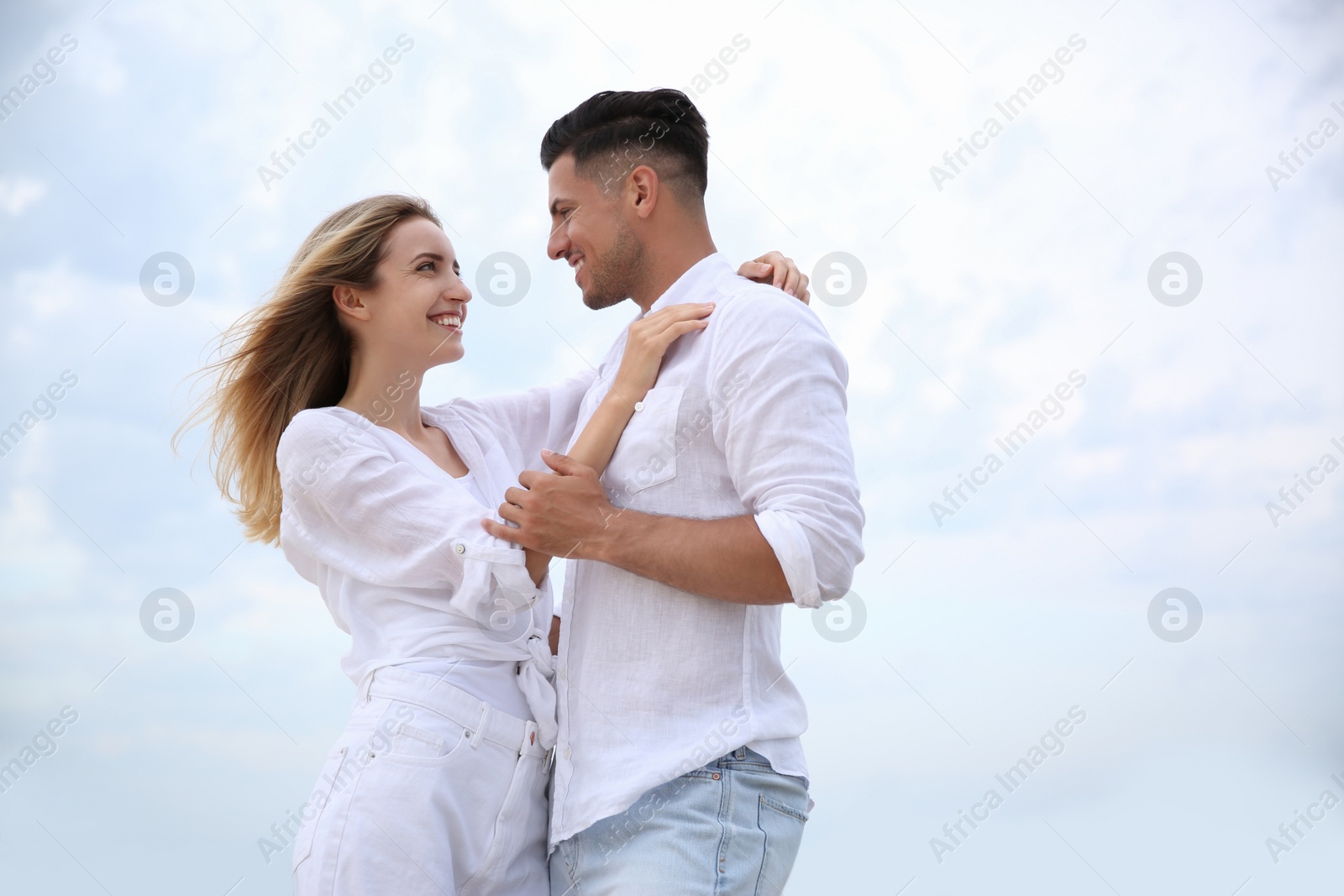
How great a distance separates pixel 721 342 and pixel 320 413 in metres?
0.99

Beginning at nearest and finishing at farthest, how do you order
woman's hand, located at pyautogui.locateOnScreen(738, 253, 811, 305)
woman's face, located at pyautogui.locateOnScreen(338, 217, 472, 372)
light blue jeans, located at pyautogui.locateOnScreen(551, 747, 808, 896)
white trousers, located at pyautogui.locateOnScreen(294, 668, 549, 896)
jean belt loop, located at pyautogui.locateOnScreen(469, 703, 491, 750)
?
light blue jeans, located at pyautogui.locateOnScreen(551, 747, 808, 896) → white trousers, located at pyautogui.locateOnScreen(294, 668, 549, 896) → jean belt loop, located at pyautogui.locateOnScreen(469, 703, 491, 750) → woman's hand, located at pyautogui.locateOnScreen(738, 253, 811, 305) → woman's face, located at pyautogui.locateOnScreen(338, 217, 472, 372)

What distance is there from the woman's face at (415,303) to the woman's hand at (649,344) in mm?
633

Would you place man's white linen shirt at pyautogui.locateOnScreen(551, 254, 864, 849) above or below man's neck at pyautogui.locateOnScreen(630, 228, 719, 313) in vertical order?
below

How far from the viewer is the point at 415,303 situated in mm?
2738

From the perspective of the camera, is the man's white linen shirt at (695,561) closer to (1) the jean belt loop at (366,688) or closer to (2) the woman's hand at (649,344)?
(2) the woman's hand at (649,344)

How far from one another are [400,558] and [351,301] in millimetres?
832

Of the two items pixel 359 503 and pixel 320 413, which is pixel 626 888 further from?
pixel 320 413

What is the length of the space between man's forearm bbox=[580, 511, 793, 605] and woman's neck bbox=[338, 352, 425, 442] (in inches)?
32.4

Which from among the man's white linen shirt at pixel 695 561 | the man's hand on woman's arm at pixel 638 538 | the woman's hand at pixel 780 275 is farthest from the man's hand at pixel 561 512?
the woman's hand at pixel 780 275

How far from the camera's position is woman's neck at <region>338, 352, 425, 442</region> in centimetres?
271

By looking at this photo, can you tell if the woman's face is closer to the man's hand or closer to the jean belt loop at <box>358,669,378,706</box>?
the man's hand

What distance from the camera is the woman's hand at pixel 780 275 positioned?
8.63 feet

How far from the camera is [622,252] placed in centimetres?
265

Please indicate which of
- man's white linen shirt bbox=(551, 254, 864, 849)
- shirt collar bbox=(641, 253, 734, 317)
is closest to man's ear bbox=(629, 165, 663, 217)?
shirt collar bbox=(641, 253, 734, 317)
